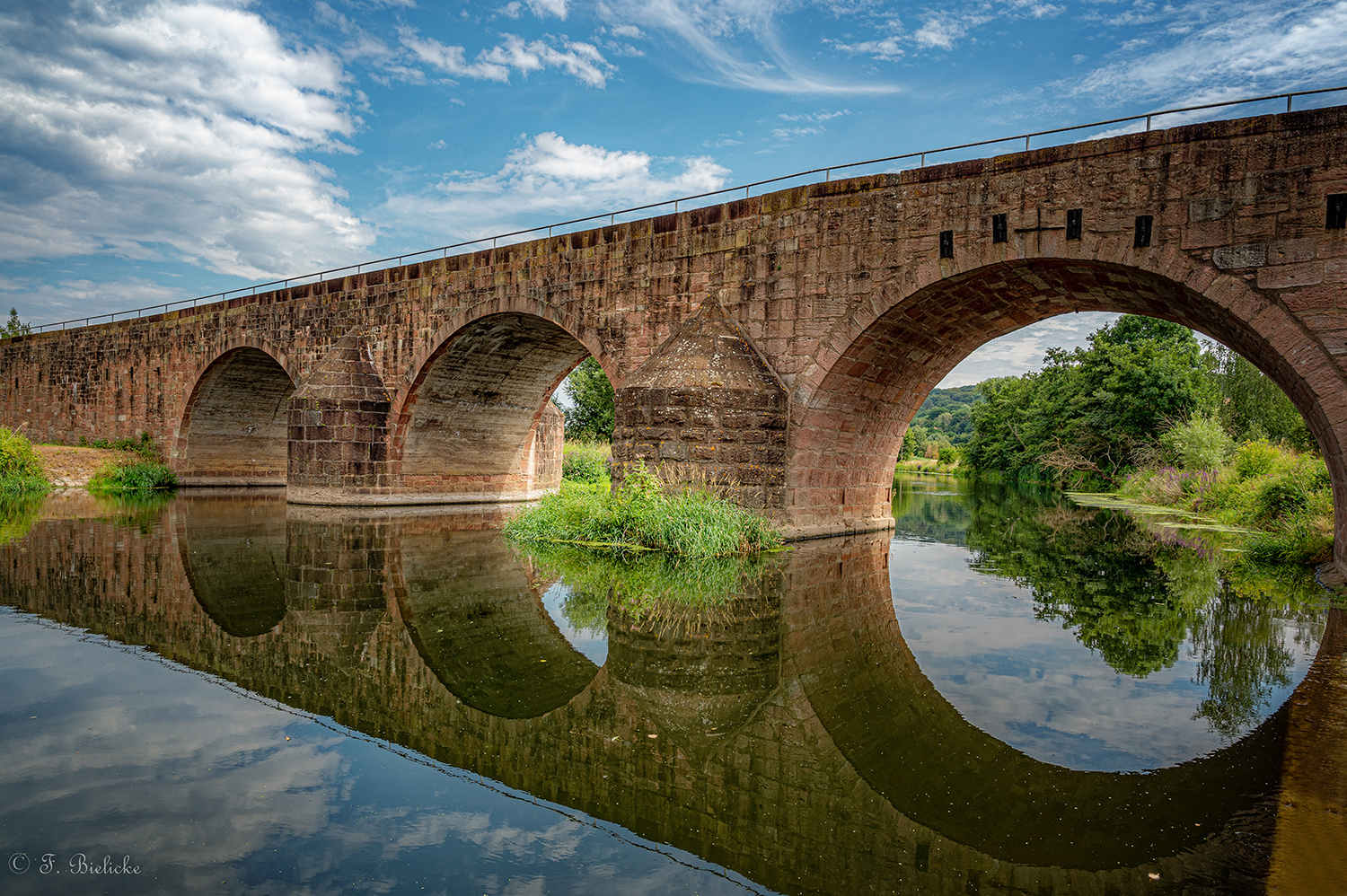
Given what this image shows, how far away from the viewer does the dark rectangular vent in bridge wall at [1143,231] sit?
9.16 metres

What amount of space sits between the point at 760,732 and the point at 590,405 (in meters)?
35.3

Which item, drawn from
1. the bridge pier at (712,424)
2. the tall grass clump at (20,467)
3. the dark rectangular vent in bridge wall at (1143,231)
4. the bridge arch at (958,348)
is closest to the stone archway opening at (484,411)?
the bridge pier at (712,424)

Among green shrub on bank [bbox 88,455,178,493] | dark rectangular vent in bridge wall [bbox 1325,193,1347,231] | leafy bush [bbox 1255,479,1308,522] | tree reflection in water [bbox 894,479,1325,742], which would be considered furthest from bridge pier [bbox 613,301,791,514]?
green shrub on bank [bbox 88,455,178,493]

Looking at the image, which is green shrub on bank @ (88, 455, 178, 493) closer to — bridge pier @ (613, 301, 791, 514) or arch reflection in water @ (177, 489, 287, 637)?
arch reflection in water @ (177, 489, 287, 637)

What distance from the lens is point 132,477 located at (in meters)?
24.2

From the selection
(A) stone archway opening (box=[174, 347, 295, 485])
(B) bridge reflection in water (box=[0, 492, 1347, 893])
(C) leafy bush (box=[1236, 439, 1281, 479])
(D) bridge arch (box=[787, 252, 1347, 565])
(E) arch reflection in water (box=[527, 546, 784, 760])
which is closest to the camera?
(B) bridge reflection in water (box=[0, 492, 1347, 893])

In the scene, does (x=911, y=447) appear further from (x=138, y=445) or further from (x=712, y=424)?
(x=712, y=424)

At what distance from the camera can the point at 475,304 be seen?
659 inches

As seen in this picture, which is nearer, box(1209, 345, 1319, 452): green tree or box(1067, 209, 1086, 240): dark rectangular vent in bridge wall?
box(1067, 209, 1086, 240): dark rectangular vent in bridge wall

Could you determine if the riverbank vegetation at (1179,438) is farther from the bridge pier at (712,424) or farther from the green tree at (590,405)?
the green tree at (590,405)

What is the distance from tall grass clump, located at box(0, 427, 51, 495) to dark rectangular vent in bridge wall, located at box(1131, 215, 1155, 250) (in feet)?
84.2

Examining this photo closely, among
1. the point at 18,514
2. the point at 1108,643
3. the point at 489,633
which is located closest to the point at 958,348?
the point at 1108,643

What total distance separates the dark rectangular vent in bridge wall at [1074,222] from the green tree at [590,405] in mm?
28736

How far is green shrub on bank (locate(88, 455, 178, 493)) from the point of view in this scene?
2367 centimetres
